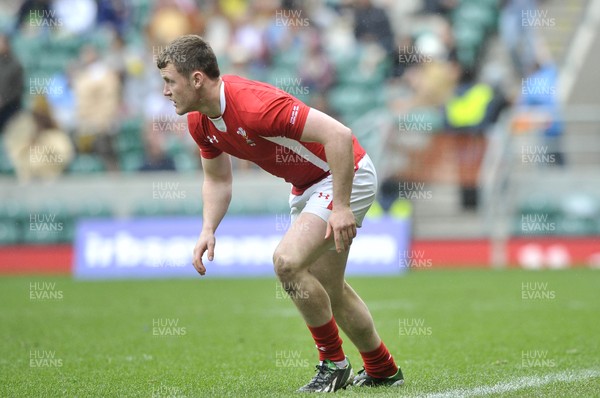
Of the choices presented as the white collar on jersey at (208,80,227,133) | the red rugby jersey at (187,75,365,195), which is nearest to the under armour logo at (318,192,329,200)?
the red rugby jersey at (187,75,365,195)

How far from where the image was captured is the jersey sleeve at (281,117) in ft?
18.9

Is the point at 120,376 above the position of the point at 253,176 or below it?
above

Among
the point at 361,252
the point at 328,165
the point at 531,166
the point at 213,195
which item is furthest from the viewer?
the point at 531,166

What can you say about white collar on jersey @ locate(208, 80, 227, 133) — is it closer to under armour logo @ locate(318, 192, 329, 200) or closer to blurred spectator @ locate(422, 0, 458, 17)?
under armour logo @ locate(318, 192, 329, 200)

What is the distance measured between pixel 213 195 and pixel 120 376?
135 centimetres

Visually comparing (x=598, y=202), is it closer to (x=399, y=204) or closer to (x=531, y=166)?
(x=531, y=166)

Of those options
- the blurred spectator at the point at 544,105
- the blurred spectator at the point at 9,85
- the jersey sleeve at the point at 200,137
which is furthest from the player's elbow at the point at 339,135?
the blurred spectator at the point at 9,85

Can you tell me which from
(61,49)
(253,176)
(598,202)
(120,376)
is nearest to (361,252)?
(253,176)

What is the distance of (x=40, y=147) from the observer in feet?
60.3

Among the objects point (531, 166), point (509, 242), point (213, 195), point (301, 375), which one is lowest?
point (509, 242)

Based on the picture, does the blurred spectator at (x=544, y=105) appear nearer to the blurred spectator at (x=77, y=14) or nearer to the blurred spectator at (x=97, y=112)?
the blurred spectator at (x=97, y=112)

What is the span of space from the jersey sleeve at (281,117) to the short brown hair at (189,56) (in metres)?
0.37

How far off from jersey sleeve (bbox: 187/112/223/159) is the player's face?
34cm

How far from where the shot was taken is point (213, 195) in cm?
664
